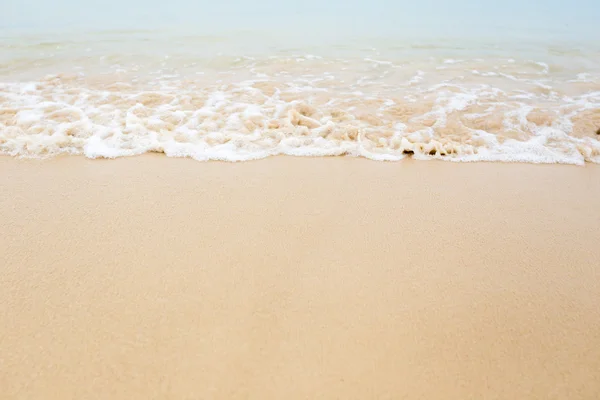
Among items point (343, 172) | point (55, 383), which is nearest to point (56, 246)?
point (55, 383)

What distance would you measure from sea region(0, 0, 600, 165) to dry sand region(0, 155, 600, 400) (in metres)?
0.47

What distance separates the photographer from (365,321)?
1567mm

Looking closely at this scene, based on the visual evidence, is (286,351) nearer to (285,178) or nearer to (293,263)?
(293,263)

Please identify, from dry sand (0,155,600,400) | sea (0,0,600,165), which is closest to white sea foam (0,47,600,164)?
sea (0,0,600,165)

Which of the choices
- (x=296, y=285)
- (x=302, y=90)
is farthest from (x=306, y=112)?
(x=296, y=285)

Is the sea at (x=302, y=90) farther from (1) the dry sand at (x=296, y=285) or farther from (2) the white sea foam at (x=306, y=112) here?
(1) the dry sand at (x=296, y=285)

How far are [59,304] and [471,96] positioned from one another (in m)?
4.23

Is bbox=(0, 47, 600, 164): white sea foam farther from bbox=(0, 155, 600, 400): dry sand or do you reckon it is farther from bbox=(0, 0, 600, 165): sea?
bbox=(0, 155, 600, 400): dry sand

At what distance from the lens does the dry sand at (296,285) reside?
1.37 meters

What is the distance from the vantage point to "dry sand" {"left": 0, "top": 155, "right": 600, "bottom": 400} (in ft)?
4.49

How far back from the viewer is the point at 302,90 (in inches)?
178

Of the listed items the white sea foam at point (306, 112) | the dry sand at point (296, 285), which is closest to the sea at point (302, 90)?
the white sea foam at point (306, 112)

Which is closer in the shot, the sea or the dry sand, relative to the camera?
the dry sand

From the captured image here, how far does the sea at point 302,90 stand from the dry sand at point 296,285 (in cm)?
47
